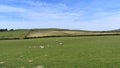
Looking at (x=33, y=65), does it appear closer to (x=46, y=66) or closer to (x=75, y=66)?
(x=46, y=66)

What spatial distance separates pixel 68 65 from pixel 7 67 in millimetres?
5019

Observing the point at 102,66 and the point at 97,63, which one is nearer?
the point at 102,66

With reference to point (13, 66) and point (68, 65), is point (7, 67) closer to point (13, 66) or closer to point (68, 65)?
point (13, 66)

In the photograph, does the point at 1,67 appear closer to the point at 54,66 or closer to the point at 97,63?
→ the point at 54,66

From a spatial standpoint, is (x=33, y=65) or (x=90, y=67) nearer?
(x=90, y=67)

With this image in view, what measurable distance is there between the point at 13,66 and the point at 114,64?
832 centimetres

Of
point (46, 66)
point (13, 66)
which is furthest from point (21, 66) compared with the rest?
point (46, 66)

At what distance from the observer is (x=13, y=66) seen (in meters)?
22.9

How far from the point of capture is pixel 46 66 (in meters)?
22.4

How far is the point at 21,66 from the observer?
2278 centimetres

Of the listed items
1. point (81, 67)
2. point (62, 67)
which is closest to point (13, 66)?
point (62, 67)

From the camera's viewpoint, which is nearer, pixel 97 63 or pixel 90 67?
pixel 90 67

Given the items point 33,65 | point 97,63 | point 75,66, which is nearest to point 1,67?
point 33,65

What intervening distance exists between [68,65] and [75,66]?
742 mm
